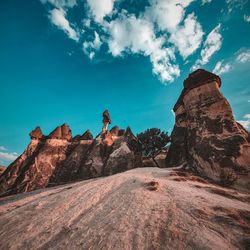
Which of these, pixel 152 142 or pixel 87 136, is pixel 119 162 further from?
pixel 87 136

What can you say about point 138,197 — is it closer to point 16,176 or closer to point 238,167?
point 238,167

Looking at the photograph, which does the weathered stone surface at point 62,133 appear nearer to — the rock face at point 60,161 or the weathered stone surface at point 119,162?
the rock face at point 60,161

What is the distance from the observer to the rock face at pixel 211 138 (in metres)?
8.48

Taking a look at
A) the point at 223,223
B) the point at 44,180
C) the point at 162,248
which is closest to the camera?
the point at 162,248

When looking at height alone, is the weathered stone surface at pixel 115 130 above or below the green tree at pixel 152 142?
above

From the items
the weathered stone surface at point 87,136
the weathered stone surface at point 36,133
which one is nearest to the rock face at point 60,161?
the weathered stone surface at point 36,133

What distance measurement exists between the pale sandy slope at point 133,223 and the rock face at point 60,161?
1076 cm

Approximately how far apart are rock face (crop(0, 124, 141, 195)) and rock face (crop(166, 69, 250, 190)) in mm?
7024

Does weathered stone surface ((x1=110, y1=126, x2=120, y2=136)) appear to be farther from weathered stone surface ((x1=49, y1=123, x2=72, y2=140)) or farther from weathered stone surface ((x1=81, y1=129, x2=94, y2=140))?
weathered stone surface ((x1=49, y1=123, x2=72, y2=140))

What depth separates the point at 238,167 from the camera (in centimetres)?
830

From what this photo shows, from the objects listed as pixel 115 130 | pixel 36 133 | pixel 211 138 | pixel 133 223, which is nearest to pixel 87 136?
pixel 115 130

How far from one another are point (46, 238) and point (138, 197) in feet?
9.42

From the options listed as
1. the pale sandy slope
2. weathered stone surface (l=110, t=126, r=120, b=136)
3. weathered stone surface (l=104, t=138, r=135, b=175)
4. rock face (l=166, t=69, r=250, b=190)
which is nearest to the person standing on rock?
weathered stone surface (l=110, t=126, r=120, b=136)

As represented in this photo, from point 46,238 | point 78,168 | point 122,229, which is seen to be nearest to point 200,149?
point 122,229
